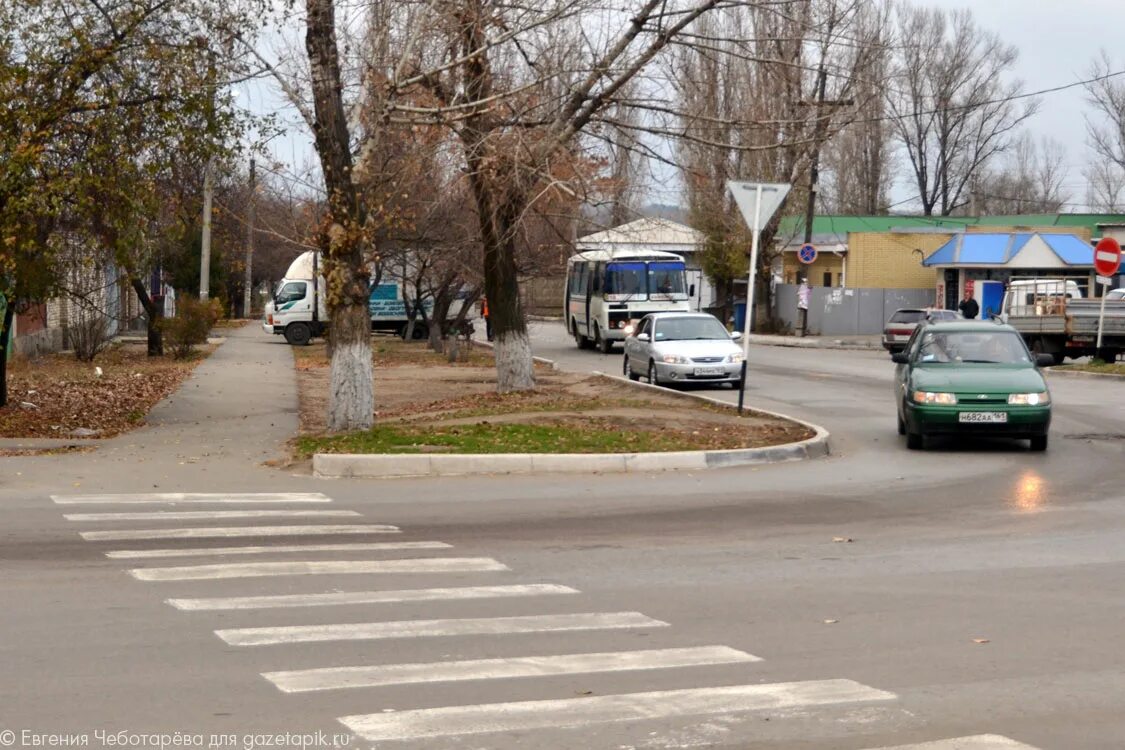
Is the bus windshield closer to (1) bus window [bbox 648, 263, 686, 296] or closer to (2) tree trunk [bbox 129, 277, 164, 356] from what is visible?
(1) bus window [bbox 648, 263, 686, 296]

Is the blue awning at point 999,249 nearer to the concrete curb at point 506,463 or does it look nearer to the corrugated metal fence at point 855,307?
the corrugated metal fence at point 855,307

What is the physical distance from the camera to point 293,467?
15562 millimetres

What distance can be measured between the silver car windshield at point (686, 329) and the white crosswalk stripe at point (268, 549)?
18627mm

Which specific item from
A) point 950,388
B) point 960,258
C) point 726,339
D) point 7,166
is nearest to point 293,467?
point 7,166

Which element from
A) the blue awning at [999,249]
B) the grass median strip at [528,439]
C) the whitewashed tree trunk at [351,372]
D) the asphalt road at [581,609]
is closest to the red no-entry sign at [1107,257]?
the grass median strip at [528,439]

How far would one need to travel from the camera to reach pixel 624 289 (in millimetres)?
43594

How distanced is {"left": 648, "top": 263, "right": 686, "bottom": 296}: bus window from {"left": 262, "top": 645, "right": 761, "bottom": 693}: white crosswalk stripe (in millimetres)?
37176

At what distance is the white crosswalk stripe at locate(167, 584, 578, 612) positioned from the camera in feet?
27.1

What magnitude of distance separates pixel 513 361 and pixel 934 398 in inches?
363

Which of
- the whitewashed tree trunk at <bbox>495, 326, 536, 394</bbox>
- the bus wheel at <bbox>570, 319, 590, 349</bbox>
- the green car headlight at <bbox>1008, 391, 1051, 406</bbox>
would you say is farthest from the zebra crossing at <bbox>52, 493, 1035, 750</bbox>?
the bus wheel at <bbox>570, 319, 590, 349</bbox>

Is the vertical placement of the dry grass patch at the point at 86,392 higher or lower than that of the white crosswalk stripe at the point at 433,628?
lower

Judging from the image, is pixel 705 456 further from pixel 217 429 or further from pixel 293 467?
pixel 217 429

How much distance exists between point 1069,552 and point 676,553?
288cm

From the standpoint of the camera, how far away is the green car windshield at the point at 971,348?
703 inches
